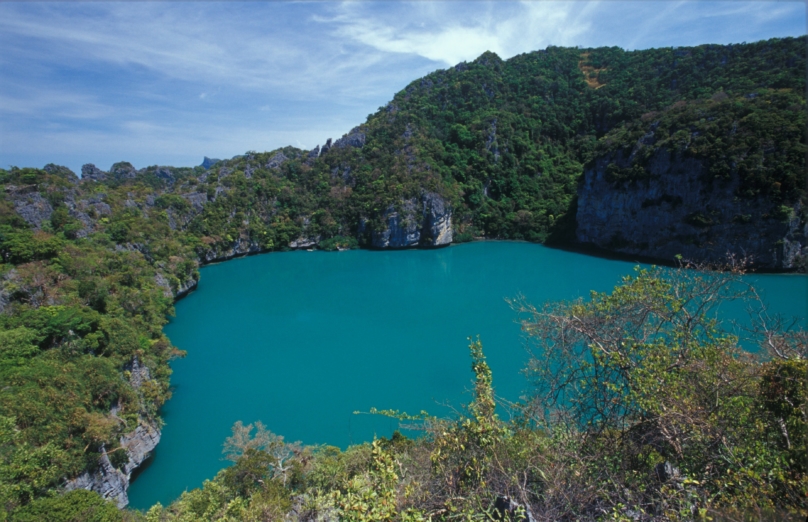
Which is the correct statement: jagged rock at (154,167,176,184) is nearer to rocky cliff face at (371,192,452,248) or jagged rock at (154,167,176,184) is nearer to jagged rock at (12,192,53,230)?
rocky cliff face at (371,192,452,248)

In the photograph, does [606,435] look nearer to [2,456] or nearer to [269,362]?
[2,456]

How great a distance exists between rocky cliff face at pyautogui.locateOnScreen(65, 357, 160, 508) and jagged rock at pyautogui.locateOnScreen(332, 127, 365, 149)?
123ft

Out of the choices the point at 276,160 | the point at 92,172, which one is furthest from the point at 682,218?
the point at 92,172


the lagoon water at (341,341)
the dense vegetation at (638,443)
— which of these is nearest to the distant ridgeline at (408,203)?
the lagoon water at (341,341)

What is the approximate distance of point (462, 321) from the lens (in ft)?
65.5

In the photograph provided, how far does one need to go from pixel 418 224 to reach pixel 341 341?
71.3 ft

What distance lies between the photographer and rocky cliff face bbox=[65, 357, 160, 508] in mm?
8641

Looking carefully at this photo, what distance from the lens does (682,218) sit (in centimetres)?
2828

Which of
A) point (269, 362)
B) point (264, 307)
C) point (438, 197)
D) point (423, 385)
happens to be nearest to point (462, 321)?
point (423, 385)

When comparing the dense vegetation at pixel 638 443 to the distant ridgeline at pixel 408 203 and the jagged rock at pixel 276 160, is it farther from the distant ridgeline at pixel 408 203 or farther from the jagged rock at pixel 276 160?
the jagged rock at pixel 276 160

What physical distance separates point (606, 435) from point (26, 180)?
3031cm

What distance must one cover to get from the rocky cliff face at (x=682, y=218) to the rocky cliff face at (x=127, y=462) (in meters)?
28.8

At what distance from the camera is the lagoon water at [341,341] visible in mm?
12203

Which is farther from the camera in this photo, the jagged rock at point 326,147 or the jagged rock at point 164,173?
the jagged rock at point 164,173
